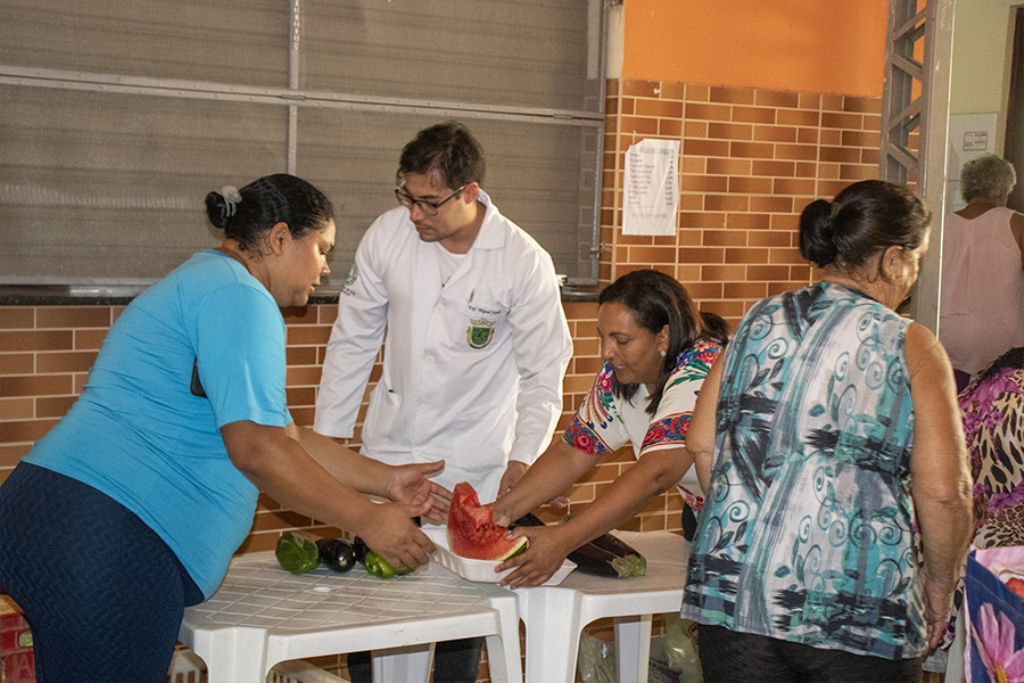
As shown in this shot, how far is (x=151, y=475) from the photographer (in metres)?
2.63

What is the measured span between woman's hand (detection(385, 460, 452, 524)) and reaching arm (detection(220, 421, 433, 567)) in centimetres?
30

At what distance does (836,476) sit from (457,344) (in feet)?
5.75

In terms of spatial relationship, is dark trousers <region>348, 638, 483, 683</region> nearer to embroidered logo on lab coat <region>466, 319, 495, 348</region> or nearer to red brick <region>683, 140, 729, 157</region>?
embroidered logo on lab coat <region>466, 319, 495, 348</region>

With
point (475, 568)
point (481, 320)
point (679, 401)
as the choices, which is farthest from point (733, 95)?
point (475, 568)

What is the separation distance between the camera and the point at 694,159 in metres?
5.24

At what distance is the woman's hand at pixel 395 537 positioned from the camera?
9.72 ft

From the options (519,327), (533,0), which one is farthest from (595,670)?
(533,0)

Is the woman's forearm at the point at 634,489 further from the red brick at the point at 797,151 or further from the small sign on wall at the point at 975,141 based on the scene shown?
the small sign on wall at the point at 975,141

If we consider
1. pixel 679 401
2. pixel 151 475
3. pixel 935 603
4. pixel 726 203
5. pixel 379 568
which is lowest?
pixel 379 568

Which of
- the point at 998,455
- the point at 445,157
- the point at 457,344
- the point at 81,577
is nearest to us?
the point at 81,577

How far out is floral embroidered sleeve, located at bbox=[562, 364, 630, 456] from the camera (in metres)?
3.64

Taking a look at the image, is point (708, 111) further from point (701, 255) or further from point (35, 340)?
point (35, 340)

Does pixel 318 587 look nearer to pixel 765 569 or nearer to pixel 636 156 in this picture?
pixel 765 569

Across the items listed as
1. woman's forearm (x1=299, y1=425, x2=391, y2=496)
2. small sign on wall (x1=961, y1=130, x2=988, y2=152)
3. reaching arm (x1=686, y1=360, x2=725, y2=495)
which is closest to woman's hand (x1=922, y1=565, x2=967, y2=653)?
reaching arm (x1=686, y1=360, x2=725, y2=495)
